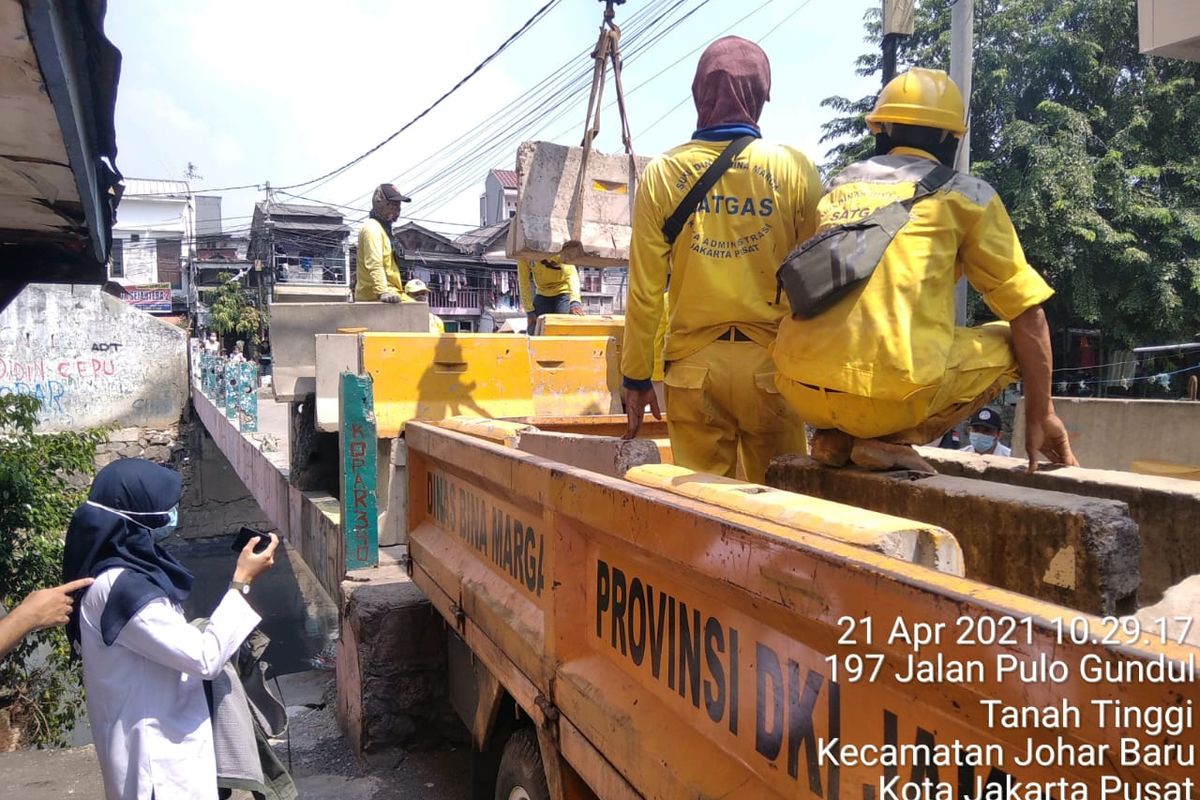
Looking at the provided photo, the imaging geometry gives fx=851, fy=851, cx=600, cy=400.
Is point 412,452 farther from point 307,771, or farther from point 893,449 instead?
point 893,449

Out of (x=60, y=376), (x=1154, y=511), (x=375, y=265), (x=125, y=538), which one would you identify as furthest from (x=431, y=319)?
(x=60, y=376)

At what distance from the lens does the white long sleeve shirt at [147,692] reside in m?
2.53

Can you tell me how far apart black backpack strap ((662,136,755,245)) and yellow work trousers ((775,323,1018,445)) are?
2.56ft

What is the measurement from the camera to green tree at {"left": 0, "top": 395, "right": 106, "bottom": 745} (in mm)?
7031

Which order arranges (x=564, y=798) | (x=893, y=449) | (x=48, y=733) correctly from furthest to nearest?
(x=48, y=733)
(x=893, y=449)
(x=564, y=798)

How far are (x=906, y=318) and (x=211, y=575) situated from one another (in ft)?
57.0

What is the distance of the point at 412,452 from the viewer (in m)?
4.20

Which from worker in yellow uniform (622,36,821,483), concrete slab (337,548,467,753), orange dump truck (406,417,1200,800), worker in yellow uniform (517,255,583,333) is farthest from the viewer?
worker in yellow uniform (517,255,583,333)

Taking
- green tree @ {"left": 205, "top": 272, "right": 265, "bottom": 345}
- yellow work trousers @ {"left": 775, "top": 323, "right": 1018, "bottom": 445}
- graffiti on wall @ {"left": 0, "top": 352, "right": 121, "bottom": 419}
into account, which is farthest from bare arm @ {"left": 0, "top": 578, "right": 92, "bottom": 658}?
green tree @ {"left": 205, "top": 272, "right": 265, "bottom": 345}

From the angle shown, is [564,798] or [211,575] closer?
[564,798]

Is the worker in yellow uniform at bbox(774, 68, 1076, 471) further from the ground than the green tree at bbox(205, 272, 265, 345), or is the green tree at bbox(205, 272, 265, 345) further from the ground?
the green tree at bbox(205, 272, 265, 345)

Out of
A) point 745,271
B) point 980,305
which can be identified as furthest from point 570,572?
point 980,305

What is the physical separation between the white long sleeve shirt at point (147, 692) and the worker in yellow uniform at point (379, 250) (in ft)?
17.3

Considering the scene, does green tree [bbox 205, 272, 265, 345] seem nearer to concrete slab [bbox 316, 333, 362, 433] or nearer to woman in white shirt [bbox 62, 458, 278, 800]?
concrete slab [bbox 316, 333, 362, 433]
